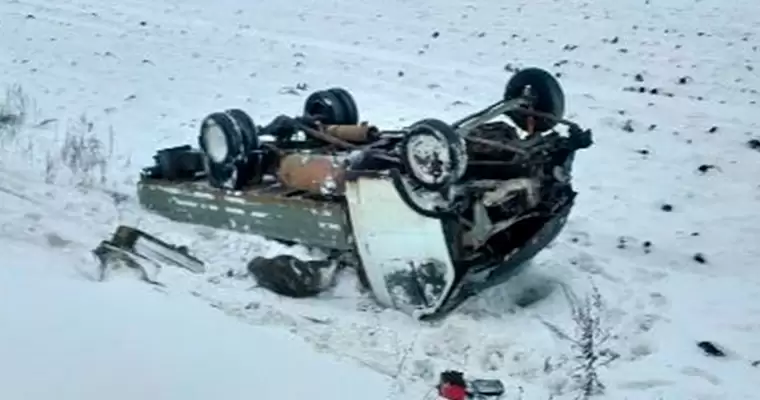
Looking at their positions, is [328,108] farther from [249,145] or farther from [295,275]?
[295,275]

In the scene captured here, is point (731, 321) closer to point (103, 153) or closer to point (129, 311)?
point (129, 311)

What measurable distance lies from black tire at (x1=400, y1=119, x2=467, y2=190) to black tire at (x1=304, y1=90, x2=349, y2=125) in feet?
5.36

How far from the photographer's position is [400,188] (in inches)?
178

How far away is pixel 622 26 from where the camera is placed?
517 inches

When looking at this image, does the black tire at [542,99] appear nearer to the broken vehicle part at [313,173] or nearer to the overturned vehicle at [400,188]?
the overturned vehicle at [400,188]

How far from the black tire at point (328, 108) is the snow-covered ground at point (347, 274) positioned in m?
0.90

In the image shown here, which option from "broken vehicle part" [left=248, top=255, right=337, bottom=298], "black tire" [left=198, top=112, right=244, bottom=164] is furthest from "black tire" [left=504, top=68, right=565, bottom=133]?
"black tire" [left=198, top=112, right=244, bottom=164]

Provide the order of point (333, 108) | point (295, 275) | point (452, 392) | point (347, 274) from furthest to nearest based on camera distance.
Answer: point (333, 108)
point (347, 274)
point (295, 275)
point (452, 392)

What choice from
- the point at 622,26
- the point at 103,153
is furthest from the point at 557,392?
the point at 622,26

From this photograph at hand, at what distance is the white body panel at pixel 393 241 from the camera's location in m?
4.57

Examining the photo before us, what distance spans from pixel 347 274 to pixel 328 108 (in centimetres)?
122

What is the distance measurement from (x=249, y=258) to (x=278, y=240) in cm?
19

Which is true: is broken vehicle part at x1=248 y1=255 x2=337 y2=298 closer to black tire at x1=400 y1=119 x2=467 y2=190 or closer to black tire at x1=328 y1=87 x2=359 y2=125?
black tire at x1=400 y1=119 x2=467 y2=190

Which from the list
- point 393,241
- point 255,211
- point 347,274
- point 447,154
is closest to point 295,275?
point 347,274
